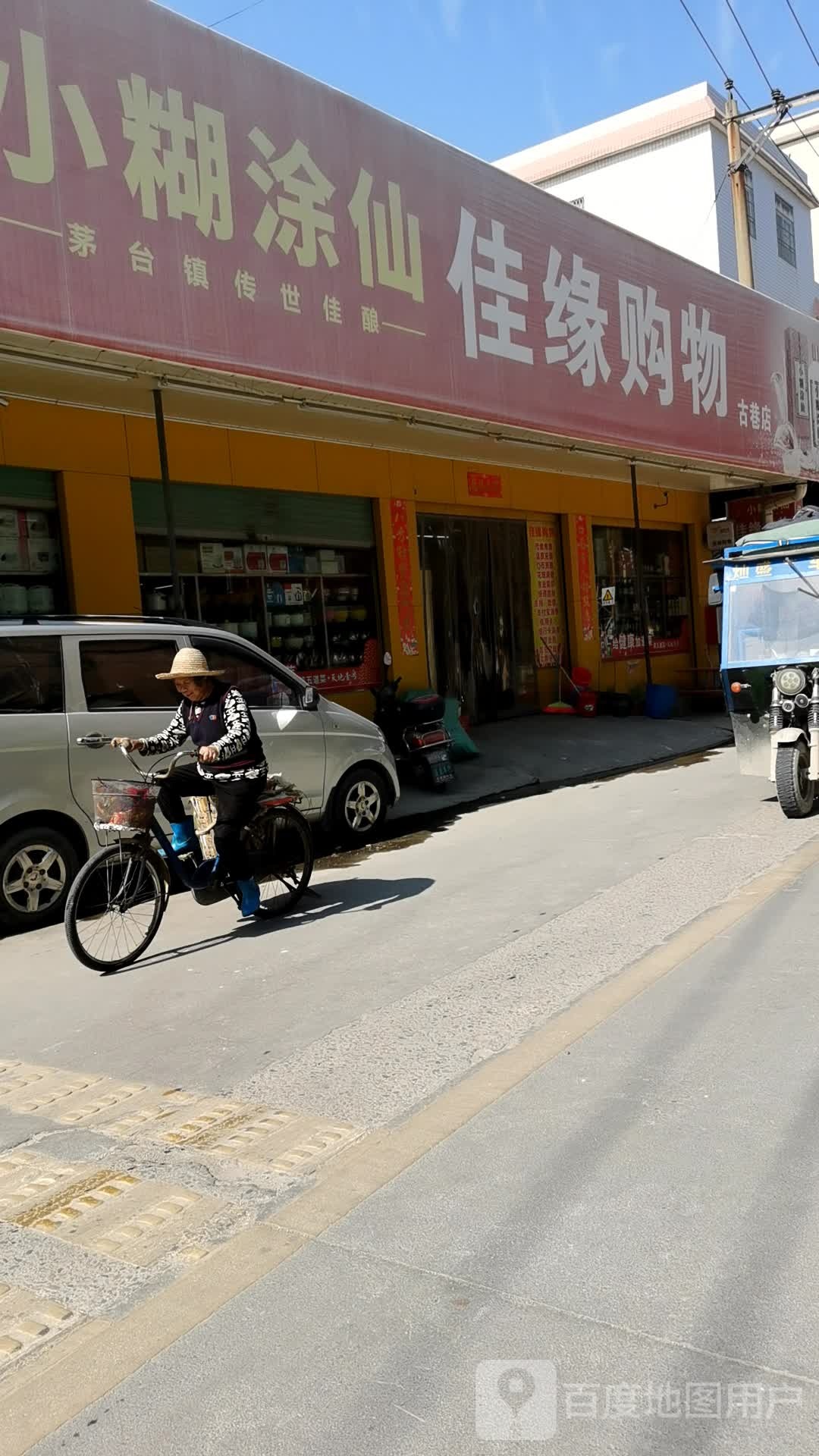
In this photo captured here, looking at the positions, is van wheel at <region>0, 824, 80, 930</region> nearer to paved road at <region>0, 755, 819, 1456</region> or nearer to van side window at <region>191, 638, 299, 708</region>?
paved road at <region>0, 755, 819, 1456</region>

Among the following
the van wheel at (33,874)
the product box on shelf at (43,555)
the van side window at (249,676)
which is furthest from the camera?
the product box on shelf at (43,555)

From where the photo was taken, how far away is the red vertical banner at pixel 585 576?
19.2 m

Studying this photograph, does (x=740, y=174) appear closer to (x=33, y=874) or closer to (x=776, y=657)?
(x=776, y=657)

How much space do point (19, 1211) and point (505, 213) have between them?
37.5 ft

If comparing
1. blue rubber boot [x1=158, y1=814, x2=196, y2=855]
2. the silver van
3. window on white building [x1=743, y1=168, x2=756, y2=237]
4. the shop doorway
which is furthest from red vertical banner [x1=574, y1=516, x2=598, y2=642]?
blue rubber boot [x1=158, y1=814, x2=196, y2=855]

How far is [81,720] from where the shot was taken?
7.62 metres

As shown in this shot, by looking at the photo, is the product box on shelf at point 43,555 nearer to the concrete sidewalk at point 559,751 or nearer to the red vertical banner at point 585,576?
the concrete sidewalk at point 559,751

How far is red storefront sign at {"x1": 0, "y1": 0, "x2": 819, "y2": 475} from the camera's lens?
7824mm

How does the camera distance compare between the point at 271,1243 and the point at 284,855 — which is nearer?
the point at 271,1243

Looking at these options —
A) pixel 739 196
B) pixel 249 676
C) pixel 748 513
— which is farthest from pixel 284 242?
pixel 748 513

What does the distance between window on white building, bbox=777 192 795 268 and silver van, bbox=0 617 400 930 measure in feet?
80.2

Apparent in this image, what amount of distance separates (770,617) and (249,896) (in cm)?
562

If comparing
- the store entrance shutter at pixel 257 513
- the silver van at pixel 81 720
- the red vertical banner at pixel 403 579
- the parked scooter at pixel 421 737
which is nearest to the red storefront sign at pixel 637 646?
the red vertical banner at pixel 403 579

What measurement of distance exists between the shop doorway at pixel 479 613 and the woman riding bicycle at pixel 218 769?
31.0ft
